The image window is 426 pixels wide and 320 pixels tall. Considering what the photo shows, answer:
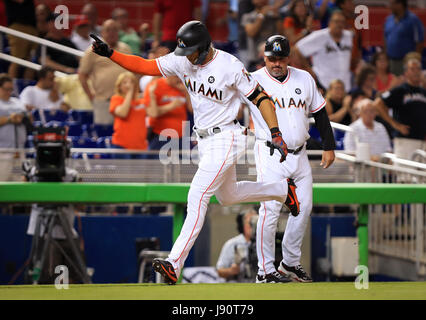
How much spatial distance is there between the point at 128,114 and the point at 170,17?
2.45 metres

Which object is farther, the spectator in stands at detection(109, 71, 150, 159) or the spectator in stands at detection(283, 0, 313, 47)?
the spectator in stands at detection(283, 0, 313, 47)

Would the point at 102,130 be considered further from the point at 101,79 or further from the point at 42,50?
the point at 42,50

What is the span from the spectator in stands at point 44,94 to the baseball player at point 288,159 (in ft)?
13.3

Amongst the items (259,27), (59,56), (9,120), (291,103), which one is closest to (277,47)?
(291,103)

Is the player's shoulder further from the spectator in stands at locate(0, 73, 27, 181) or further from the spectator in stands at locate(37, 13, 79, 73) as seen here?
the spectator in stands at locate(37, 13, 79, 73)

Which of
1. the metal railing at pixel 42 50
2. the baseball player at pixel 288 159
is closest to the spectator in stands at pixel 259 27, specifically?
the metal railing at pixel 42 50

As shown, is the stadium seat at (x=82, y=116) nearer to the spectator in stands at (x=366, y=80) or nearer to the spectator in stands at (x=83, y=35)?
the spectator in stands at (x=83, y=35)

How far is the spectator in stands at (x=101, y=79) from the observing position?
8477 mm

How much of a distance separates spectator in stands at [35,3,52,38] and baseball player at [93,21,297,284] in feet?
17.0

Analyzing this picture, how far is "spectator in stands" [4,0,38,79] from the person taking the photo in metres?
9.48

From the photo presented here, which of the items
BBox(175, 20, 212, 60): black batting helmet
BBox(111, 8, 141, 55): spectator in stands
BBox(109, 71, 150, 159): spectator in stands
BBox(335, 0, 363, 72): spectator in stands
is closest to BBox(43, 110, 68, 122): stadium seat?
BBox(109, 71, 150, 159): spectator in stands
